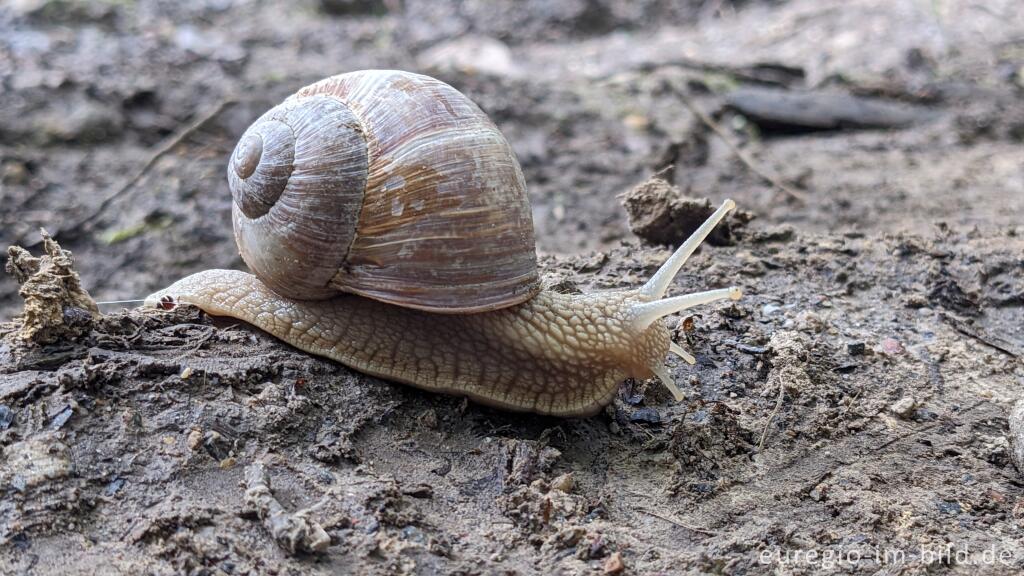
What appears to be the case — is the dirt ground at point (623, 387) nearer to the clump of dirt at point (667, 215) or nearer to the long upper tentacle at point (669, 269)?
the clump of dirt at point (667, 215)

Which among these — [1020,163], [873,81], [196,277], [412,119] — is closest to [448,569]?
[412,119]

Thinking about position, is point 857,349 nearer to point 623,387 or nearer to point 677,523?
point 623,387

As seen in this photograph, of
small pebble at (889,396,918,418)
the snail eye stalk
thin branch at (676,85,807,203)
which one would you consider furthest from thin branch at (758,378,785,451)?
thin branch at (676,85,807,203)

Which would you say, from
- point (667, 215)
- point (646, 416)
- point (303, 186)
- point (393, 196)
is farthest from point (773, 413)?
point (303, 186)

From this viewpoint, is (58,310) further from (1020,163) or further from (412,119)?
(1020,163)

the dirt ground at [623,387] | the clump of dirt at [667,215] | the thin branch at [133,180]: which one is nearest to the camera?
the dirt ground at [623,387]

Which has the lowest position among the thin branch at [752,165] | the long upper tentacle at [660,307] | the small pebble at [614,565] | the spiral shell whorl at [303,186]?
the thin branch at [752,165]

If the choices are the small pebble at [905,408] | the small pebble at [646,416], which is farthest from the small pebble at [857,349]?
the small pebble at [646,416]
